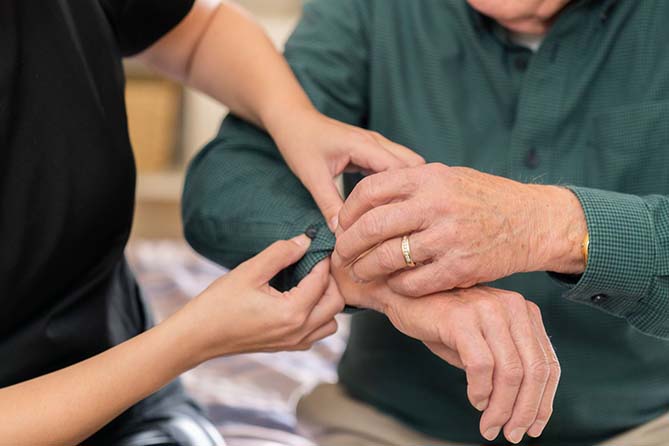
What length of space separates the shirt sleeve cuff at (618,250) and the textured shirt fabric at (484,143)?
122 millimetres

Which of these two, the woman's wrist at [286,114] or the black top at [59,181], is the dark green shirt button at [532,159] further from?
the black top at [59,181]

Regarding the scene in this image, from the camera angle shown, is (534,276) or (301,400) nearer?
(534,276)

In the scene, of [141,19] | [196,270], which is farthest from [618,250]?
[196,270]

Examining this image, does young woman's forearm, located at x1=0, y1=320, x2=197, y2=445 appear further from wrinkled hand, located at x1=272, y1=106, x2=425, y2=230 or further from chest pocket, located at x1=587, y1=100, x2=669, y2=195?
chest pocket, located at x1=587, y1=100, x2=669, y2=195

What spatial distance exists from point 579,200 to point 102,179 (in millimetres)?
604

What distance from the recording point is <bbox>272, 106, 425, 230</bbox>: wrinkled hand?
1166 mm

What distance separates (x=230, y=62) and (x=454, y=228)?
0.54m

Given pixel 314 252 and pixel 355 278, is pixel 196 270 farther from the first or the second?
pixel 355 278

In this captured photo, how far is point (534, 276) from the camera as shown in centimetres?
126

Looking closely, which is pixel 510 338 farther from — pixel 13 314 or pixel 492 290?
pixel 13 314

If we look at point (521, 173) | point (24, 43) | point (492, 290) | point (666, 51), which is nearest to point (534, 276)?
point (521, 173)

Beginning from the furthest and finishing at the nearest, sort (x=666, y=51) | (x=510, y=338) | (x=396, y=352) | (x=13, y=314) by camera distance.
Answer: (x=396, y=352) → (x=666, y=51) → (x=13, y=314) → (x=510, y=338)

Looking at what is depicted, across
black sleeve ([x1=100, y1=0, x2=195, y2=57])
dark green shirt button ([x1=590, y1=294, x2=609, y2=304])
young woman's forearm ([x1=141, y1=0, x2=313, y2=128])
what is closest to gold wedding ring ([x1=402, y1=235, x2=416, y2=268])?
dark green shirt button ([x1=590, y1=294, x2=609, y2=304])

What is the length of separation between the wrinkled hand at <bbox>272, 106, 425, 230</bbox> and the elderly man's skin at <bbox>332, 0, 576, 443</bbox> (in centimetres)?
12
